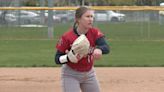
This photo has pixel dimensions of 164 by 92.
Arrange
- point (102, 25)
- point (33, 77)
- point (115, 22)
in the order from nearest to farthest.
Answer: point (33, 77) → point (102, 25) → point (115, 22)

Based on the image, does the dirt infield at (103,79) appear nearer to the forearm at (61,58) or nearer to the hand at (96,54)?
the forearm at (61,58)

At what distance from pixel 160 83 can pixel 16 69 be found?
4356mm

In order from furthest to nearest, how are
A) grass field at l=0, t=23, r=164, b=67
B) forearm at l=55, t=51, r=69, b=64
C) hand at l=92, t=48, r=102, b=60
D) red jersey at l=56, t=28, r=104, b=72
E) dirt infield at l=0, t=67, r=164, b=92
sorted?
1. grass field at l=0, t=23, r=164, b=67
2. dirt infield at l=0, t=67, r=164, b=92
3. red jersey at l=56, t=28, r=104, b=72
4. forearm at l=55, t=51, r=69, b=64
5. hand at l=92, t=48, r=102, b=60

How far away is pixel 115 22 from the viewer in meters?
30.1

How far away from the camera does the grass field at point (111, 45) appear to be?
1509 centimetres

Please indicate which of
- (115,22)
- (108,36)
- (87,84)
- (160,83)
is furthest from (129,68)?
(115,22)

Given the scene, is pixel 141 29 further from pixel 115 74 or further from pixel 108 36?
pixel 115 74

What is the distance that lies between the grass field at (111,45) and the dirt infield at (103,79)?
1493 mm

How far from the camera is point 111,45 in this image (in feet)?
68.4

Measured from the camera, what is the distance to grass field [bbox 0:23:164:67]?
1509cm

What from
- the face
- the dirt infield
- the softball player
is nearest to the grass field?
the dirt infield

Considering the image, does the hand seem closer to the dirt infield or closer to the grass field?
the dirt infield

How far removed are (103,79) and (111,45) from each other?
9.76 metres

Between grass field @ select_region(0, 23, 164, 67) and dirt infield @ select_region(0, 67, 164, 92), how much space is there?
1493 mm
